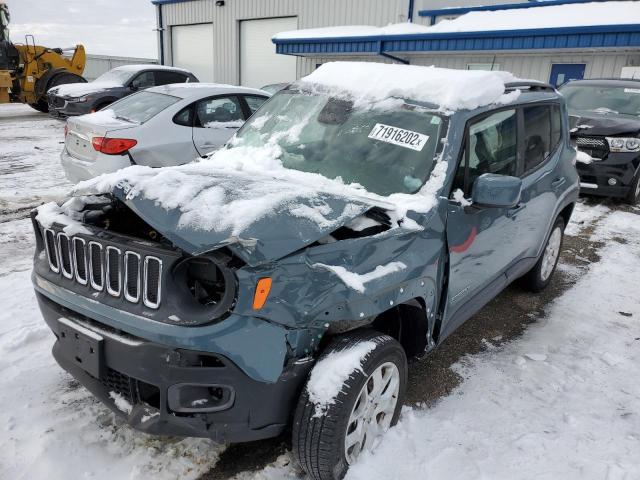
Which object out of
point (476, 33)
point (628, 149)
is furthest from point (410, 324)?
point (476, 33)

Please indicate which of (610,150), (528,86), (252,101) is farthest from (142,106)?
(610,150)

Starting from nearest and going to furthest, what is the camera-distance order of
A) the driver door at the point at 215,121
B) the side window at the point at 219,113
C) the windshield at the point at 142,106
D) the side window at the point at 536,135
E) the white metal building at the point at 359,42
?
the side window at the point at 536,135 < the windshield at the point at 142,106 < the driver door at the point at 215,121 < the side window at the point at 219,113 < the white metal building at the point at 359,42

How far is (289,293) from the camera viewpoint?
2.01 m

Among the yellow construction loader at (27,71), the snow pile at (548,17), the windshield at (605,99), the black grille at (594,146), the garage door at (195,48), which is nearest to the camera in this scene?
the black grille at (594,146)

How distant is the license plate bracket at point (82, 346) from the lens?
2.10 meters

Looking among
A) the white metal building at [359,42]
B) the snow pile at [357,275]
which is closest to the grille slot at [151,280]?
the snow pile at [357,275]

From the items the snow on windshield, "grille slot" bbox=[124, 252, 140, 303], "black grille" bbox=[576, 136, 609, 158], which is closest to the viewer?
"grille slot" bbox=[124, 252, 140, 303]

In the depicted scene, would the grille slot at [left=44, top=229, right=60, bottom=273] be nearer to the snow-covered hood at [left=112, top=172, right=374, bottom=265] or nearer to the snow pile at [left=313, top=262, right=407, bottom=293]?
the snow-covered hood at [left=112, top=172, right=374, bottom=265]

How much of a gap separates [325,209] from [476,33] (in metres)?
13.8

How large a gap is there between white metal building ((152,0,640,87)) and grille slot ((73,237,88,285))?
31.6ft

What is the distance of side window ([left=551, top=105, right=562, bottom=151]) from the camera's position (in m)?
4.11

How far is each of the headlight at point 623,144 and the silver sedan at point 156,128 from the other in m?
5.41

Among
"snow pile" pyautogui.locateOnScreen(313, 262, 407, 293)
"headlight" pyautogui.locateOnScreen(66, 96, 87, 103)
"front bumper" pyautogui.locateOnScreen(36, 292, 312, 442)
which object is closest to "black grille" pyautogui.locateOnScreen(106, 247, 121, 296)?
"front bumper" pyautogui.locateOnScreen(36, 292, 312, 442)

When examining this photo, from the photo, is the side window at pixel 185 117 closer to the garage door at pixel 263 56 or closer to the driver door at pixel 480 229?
the driver door at pixel 480 229
